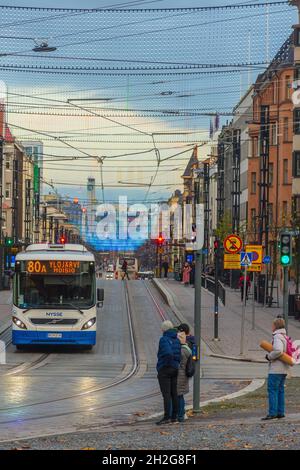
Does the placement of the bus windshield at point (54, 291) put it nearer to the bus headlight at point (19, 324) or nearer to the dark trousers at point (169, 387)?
the bus headlight at point (19, 324)

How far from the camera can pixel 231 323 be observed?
4338cm

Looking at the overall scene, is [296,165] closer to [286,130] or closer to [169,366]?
[286,130]

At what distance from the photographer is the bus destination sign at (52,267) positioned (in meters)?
31.2

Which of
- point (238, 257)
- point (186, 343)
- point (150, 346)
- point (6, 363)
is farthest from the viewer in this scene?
point (238, 257)

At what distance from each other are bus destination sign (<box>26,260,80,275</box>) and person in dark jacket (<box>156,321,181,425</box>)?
48.5 ft

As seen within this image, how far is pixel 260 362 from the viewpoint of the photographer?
3056 centimetres

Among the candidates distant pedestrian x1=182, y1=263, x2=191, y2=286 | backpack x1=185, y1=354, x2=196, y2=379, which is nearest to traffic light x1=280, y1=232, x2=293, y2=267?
backpack x1=185, y1=354, x2=196, y2=379

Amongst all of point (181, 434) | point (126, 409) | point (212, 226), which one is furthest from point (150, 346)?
point (212, 226)

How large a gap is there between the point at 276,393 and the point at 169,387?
171 cm

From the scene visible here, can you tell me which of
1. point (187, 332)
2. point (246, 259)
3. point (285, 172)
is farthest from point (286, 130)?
point (187, 332)

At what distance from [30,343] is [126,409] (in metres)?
11.3

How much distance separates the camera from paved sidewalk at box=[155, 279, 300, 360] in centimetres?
3400

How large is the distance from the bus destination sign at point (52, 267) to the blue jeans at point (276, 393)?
15.2m
